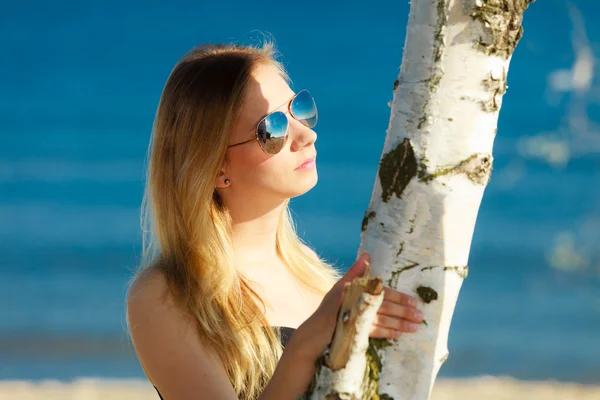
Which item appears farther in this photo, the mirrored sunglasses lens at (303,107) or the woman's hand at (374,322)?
the mirrored sunglasses lens at (303,107)

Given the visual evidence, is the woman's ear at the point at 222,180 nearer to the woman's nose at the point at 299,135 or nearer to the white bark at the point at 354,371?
the woman's nose at the point at 299,135

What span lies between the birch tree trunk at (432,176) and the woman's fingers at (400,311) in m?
0.02

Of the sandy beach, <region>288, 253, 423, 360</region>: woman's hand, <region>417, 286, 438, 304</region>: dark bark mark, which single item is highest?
<region>417, 286, 438, 304</region>: dark bark mark

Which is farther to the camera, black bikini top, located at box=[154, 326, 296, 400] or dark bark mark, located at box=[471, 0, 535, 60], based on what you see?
black bikini top, located at box=[154, 326, 296, 400]

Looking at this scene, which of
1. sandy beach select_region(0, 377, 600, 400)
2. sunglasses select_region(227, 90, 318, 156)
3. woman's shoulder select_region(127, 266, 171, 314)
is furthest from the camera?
sandy beach select_region(0, 377, 600, 400)

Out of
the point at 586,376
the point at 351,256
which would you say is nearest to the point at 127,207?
the point at 351,256

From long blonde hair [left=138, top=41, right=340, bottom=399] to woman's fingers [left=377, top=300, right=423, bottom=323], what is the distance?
2.80 ft

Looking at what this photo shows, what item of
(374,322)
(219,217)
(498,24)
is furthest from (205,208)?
(498,24)

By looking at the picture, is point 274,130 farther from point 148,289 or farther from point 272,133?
point 148,289

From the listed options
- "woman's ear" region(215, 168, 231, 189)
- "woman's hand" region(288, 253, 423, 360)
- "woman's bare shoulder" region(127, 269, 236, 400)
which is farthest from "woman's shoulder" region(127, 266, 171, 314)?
"woman's hand" region(288, 253, 423, 360)

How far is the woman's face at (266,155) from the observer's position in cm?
235

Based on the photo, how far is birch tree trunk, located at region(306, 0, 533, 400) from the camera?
145 cm

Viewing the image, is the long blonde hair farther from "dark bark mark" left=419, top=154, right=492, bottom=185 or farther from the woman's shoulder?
"dark bark mark" left=419, top=154, right=492, bottom=185

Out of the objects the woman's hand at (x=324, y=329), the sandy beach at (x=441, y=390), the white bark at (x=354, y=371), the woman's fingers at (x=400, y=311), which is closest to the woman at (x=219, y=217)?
the woman's hand at (x=324, y=329)
